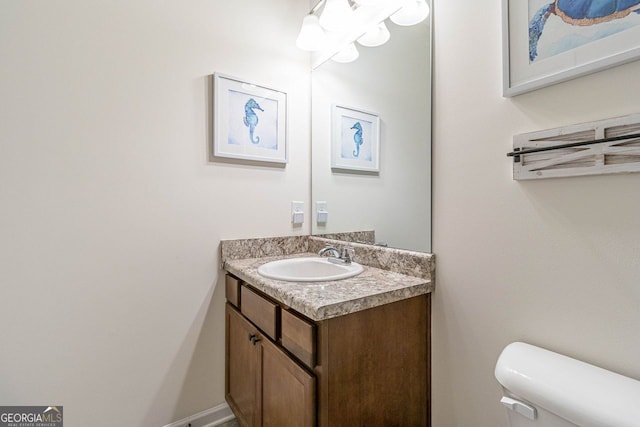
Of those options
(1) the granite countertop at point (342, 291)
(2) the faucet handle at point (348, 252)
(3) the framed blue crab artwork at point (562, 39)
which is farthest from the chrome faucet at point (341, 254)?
(3) the framed blue crab artwork at point (562, 39)

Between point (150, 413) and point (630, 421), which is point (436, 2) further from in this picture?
point (150, 413)

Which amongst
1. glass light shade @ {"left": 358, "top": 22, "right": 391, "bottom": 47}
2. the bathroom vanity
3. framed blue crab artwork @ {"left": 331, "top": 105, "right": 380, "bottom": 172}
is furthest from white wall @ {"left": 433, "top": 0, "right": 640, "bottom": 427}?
framed blue crab artwork @ {"left": 331, "top": 105, "right": 380, "bottom": 172}

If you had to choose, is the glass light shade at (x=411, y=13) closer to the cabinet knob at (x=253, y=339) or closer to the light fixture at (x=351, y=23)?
the light fixture at (x=351, y=23)

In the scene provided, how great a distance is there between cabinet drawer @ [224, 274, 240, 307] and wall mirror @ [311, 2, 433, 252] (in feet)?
1.99

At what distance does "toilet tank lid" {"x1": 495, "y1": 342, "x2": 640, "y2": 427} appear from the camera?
0.60 metres

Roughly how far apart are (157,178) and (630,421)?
173cm

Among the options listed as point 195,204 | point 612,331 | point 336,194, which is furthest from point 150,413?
point 612,331

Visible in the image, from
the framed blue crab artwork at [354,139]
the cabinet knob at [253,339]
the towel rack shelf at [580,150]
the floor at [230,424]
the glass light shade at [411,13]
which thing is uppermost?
the glass light shade at [411,13]

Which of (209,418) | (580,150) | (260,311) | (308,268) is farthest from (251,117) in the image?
(209,418)

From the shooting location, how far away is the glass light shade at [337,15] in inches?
56.8

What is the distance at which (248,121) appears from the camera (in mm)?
1609

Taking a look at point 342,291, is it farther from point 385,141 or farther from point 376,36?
point 376,36

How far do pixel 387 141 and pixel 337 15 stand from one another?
0.68 meters

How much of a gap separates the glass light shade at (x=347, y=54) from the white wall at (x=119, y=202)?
0.42 meters
